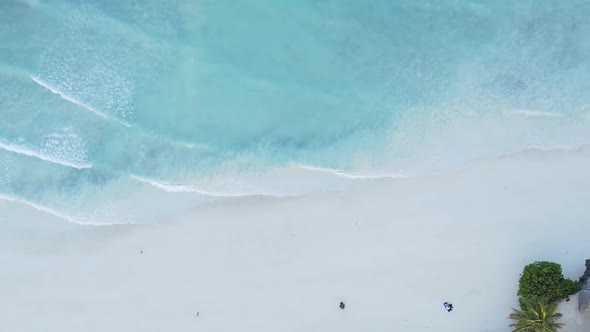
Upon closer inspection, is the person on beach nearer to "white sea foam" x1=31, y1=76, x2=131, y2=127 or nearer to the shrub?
the shrub

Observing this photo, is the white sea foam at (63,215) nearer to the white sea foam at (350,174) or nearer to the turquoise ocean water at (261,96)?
the turquoise ocean water at (261,96)

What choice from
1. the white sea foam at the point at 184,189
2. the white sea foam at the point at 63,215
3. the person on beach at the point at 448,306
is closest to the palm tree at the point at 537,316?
the person on beach at the point at 448,306

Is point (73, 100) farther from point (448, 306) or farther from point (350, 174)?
point (448, 306)

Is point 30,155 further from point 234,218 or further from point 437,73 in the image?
point 437,73

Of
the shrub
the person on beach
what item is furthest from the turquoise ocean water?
the person on beach

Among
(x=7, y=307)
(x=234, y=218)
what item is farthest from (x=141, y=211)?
(x=7, y=307)

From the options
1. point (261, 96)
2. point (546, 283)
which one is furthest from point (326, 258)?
point (546, 283)
